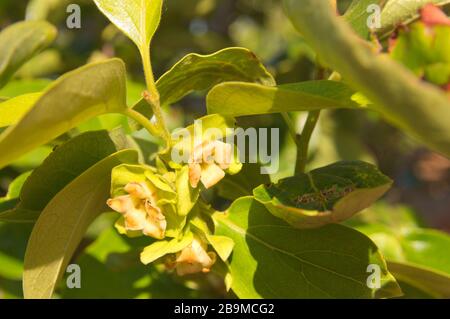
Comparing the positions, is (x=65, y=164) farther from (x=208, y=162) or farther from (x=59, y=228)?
(x=208, y=162)

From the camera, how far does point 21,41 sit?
819 mm

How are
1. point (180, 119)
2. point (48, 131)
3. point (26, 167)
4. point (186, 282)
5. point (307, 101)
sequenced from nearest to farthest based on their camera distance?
point (48, 131) → point (307, 101) → point (186, 282) → point (26, 167) → point (180, 119)

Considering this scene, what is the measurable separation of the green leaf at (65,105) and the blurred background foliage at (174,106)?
1.20 feet

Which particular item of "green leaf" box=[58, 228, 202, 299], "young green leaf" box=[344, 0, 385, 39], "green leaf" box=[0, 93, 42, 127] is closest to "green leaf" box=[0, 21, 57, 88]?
"green leaf" box=[0, 93, 42, 127]

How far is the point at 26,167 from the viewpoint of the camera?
1.59 metres

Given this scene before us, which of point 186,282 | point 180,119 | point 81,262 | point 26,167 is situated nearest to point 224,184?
point 186,282

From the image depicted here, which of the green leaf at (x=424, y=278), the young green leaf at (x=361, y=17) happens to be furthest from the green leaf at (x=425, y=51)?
the green leaf at (x=424, y=278)

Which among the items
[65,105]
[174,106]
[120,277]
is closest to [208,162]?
[65,105]

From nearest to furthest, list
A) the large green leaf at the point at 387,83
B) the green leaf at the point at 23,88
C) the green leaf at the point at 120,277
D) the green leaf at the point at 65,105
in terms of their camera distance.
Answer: the large green leaf at the point at 387,83 < the green leaf at the point at 65,105 < the green leaf at the point at 120,277 < the green leaf at the point at 23,88

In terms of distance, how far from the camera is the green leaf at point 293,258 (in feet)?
3.00

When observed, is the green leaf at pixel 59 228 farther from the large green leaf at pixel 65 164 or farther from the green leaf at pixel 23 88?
the green leaf at pixel 23 88

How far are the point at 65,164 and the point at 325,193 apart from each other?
1.12ft

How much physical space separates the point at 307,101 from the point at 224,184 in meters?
0.33
